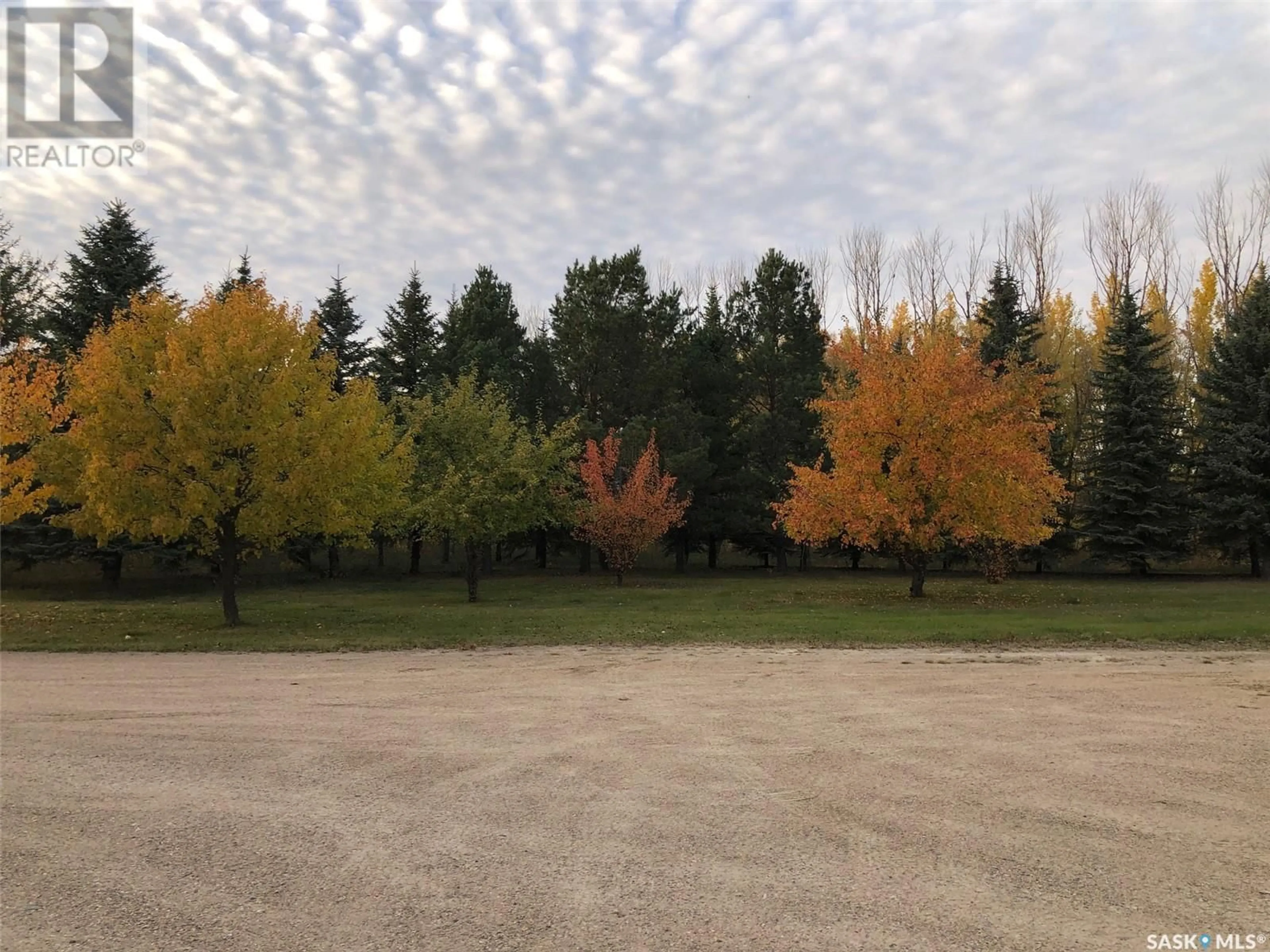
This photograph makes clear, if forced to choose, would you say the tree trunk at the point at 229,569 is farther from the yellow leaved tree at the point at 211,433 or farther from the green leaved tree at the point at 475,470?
the green leaved tree at the point at 475,470

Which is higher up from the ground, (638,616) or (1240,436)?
(1240,436)

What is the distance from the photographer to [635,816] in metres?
→ 6.07

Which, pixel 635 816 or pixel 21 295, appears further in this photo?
pixel 21 295

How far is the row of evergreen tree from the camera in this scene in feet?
116

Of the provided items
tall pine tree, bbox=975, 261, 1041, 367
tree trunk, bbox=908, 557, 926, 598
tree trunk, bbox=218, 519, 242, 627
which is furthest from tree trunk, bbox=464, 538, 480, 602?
tall pine tree, bbox=975, 261, 1041, 367

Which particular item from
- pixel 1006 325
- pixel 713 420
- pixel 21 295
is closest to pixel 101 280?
pixel 21 295

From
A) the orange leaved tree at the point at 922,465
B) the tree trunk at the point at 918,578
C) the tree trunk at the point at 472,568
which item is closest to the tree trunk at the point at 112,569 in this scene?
the tree trunk at the point at 472,568

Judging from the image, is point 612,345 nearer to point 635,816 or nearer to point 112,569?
point 112,569

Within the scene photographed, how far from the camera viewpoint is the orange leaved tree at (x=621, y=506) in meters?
32.2

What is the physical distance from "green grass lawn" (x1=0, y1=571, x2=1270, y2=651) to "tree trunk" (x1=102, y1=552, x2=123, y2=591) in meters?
0.99

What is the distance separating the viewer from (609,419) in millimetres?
39938

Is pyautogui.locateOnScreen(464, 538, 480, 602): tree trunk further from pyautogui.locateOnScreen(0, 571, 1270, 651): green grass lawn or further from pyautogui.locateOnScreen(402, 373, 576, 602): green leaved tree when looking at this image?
pyautogui.locateOnScreen(0, 571, 1270, 651): green grass lawn

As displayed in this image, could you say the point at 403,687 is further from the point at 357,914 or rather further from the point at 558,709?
the point at 357,914

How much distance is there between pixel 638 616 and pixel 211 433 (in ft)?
35.0
